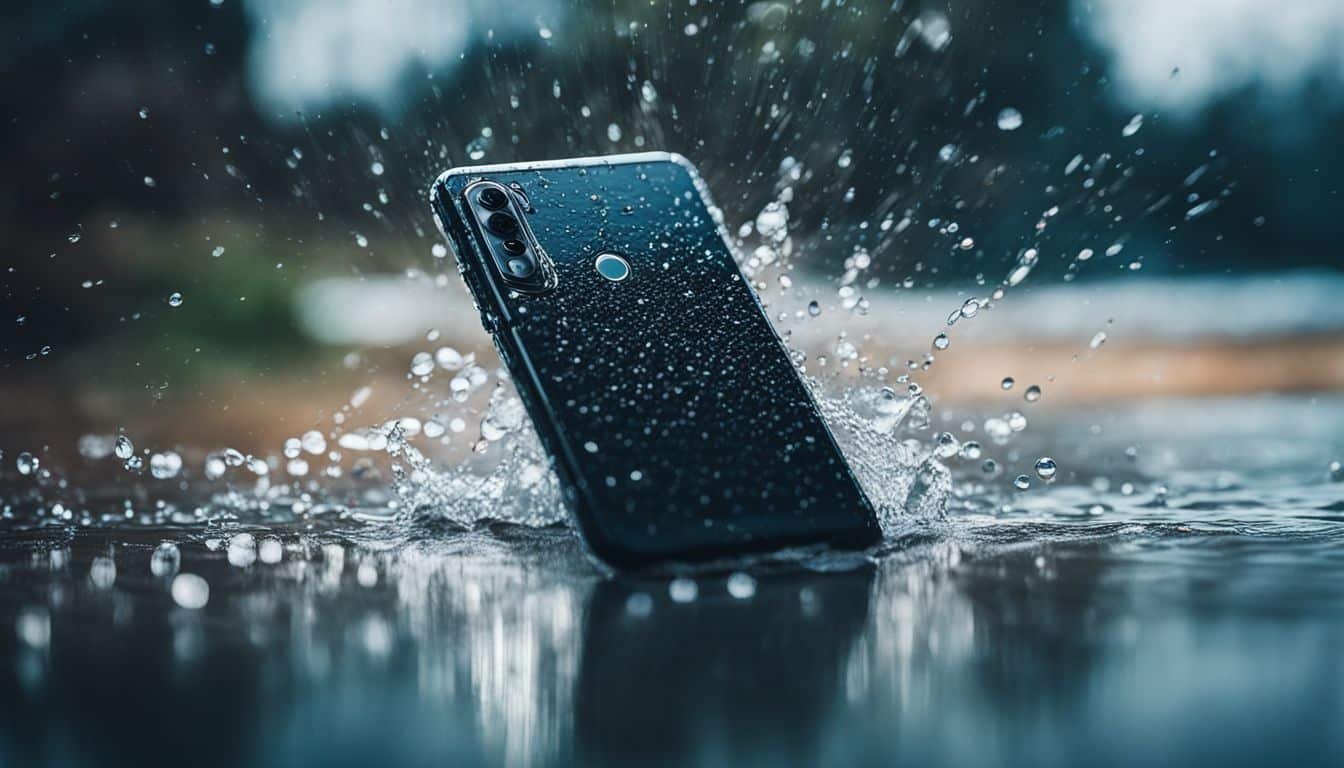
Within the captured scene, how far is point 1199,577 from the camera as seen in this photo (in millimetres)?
534

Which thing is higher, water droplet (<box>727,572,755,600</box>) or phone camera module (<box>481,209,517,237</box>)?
phone camera module (<box>481,209,517,237</box>)

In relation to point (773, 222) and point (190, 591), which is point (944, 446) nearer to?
point (773, 222)

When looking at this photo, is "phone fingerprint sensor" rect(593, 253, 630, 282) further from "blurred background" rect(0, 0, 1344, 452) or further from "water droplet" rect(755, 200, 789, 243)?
"blurred background" rect(0, 0, 1344, 452)

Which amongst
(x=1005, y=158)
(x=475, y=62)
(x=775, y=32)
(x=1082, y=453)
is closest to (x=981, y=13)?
(x=1005, y=158)

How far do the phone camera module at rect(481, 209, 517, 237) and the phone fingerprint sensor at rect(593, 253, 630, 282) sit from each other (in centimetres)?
5

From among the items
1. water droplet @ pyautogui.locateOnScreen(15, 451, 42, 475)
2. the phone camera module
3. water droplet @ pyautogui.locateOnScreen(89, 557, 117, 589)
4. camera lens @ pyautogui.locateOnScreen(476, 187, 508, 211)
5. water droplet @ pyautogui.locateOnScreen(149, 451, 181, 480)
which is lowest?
water droplet @ pyautogui.locateOnScreen(89, 557, 117, 589)

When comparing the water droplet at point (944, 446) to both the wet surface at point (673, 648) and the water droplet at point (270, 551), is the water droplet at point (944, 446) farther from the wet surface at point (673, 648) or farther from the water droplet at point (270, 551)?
the water droplet at point (270, 551)

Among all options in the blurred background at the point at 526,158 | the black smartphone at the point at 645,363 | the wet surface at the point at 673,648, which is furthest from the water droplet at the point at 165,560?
the blurred background at the point at 526,158

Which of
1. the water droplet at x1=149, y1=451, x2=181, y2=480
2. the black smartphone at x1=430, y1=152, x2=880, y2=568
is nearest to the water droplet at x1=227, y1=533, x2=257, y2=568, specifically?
the black smartphone at x1=430, y1=152, x2=880, y2=568

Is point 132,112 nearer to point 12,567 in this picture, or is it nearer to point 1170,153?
point 12,567

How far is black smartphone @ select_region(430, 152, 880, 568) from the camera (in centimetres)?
56

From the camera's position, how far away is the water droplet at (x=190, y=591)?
19.5 inches

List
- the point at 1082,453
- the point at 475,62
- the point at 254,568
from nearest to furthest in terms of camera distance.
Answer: the point at 254,568 → the point at 1082,453 → the point at 475,62

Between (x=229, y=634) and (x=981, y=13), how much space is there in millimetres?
1876
